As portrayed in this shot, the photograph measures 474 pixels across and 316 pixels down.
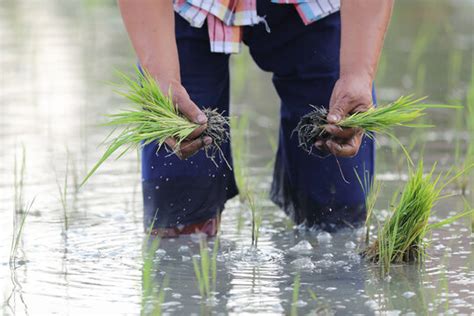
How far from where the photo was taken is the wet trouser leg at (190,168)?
3836 mm

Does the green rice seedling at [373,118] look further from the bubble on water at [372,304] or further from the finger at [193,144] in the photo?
the bubble on water at [372,304]

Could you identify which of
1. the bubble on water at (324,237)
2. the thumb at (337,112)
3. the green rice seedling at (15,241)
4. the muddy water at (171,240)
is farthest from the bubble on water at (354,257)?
the green rice seedling at (15,241)

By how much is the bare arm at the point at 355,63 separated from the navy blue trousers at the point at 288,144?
271 mm

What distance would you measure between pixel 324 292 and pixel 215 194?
0.78 meters

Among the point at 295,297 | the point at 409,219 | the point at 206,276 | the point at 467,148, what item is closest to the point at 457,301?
the point at 409,219

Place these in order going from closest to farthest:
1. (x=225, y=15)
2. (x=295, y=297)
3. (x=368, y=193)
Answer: (x=295, y=297)
(x=225, y=15)
(x=368, y=193)

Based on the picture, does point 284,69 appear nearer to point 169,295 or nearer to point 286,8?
point 286,8

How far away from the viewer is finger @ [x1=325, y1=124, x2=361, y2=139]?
138 inches

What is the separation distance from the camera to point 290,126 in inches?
158

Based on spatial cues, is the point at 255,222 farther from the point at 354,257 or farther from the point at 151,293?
the point at 151,293

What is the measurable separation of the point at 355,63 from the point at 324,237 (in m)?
0.63

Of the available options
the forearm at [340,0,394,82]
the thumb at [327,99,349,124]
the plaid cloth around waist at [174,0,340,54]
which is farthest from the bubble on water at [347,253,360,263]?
the plaid cloth around waist at [174,0,340,54]

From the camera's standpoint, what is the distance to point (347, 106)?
354 centimetres

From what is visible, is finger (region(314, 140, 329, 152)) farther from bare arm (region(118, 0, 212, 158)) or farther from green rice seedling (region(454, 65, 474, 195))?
green rice seedling (region(454, 65, 474, 195))
